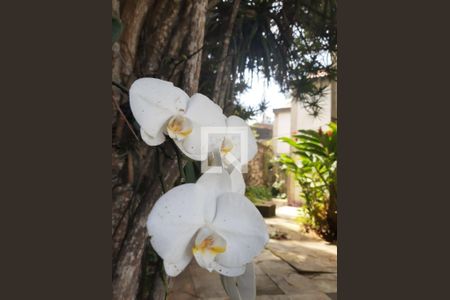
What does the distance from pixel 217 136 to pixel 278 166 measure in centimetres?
25

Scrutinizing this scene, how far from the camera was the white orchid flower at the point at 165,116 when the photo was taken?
0.32m

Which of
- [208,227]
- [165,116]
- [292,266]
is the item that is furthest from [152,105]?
[292,266]

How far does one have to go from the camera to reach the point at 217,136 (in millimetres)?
340

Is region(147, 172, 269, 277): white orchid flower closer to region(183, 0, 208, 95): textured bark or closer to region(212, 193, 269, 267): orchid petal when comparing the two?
region(212, 193, 269, 267): orchid petal

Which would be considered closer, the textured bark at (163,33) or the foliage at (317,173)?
the textured bark at (163,33)

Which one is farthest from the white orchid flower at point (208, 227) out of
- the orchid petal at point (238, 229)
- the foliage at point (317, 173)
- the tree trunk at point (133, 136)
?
the foliage at point (317, 173)

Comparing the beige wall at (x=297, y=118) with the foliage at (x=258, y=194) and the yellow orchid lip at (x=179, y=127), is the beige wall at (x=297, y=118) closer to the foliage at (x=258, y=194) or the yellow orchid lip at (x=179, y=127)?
the foliage at (x=258, y=194)

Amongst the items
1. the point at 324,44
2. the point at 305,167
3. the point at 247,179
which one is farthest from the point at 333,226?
the point at 324,44

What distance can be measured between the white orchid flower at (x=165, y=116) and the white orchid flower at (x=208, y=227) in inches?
1.7

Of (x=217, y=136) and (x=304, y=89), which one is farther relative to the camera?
(x=304, y=89)

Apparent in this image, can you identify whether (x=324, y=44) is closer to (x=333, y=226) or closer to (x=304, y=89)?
(x=304, y=89)

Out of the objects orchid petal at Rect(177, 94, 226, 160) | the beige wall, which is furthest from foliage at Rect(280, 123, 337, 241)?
orchid petal at Rect(177, 94, 226, 160)

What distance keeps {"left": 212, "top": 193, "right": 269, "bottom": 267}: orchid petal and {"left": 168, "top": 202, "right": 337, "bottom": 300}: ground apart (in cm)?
22

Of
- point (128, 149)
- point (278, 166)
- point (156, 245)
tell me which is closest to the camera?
point (156, 245)
